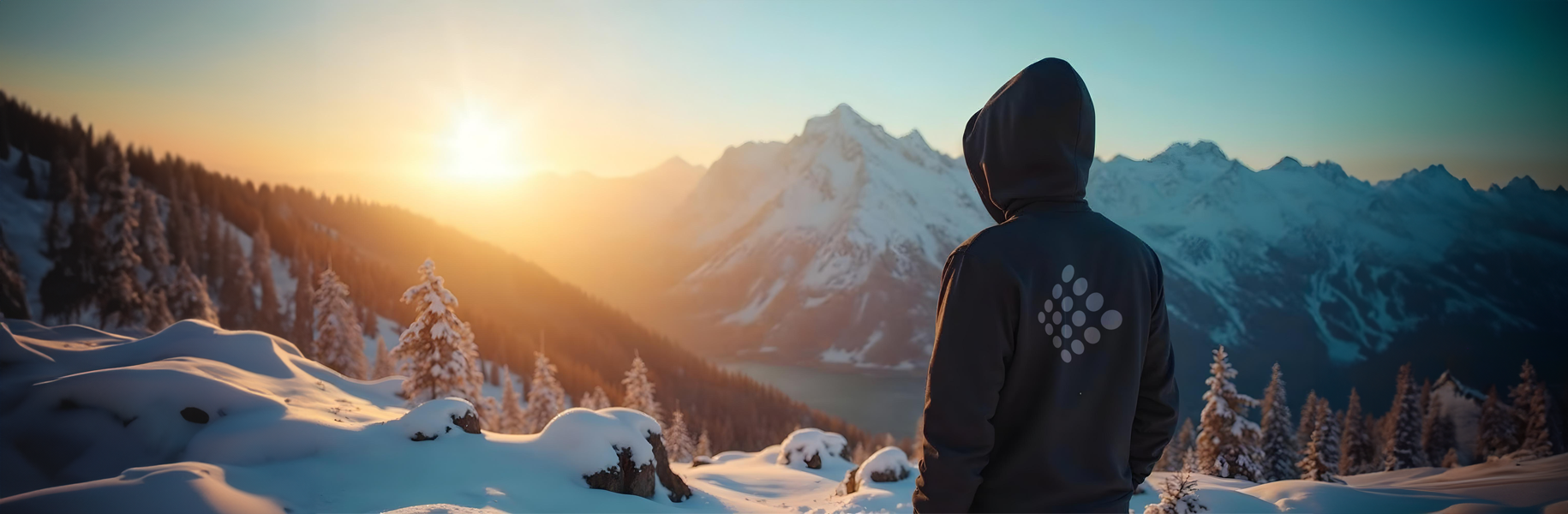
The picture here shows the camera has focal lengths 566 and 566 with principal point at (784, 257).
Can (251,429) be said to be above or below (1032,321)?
below

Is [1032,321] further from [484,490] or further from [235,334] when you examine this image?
[235,334]

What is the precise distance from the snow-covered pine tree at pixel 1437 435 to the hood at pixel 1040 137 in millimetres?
67930

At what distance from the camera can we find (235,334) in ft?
55.1

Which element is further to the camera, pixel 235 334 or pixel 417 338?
pixel 417 338


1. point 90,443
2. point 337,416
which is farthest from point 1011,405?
point 90,443

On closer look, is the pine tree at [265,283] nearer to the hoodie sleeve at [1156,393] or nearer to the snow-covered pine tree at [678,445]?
the snow-covered pine tree at [678,445]

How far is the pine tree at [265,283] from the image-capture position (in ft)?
217

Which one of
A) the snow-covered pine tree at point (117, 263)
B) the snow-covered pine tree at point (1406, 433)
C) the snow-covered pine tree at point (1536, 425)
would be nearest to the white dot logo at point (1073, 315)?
the snow-covered pine tree at point (1536, 425)

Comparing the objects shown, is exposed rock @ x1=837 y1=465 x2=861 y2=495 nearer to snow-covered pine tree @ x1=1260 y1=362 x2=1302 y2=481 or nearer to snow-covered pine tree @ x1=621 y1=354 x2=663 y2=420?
snow-covered pine tree @ x1=621 y1=354 x2=663 y2=420

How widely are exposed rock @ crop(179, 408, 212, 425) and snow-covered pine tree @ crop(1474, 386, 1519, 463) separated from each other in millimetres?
60525

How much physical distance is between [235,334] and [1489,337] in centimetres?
23105

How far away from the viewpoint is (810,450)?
29359 millimetres

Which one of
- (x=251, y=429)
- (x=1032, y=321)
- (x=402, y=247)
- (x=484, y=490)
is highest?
(x=402, y=247)

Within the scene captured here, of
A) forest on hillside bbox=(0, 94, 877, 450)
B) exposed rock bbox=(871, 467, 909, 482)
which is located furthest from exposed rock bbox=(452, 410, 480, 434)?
forest on hillside bbox=(0, 94, 877, 450)
